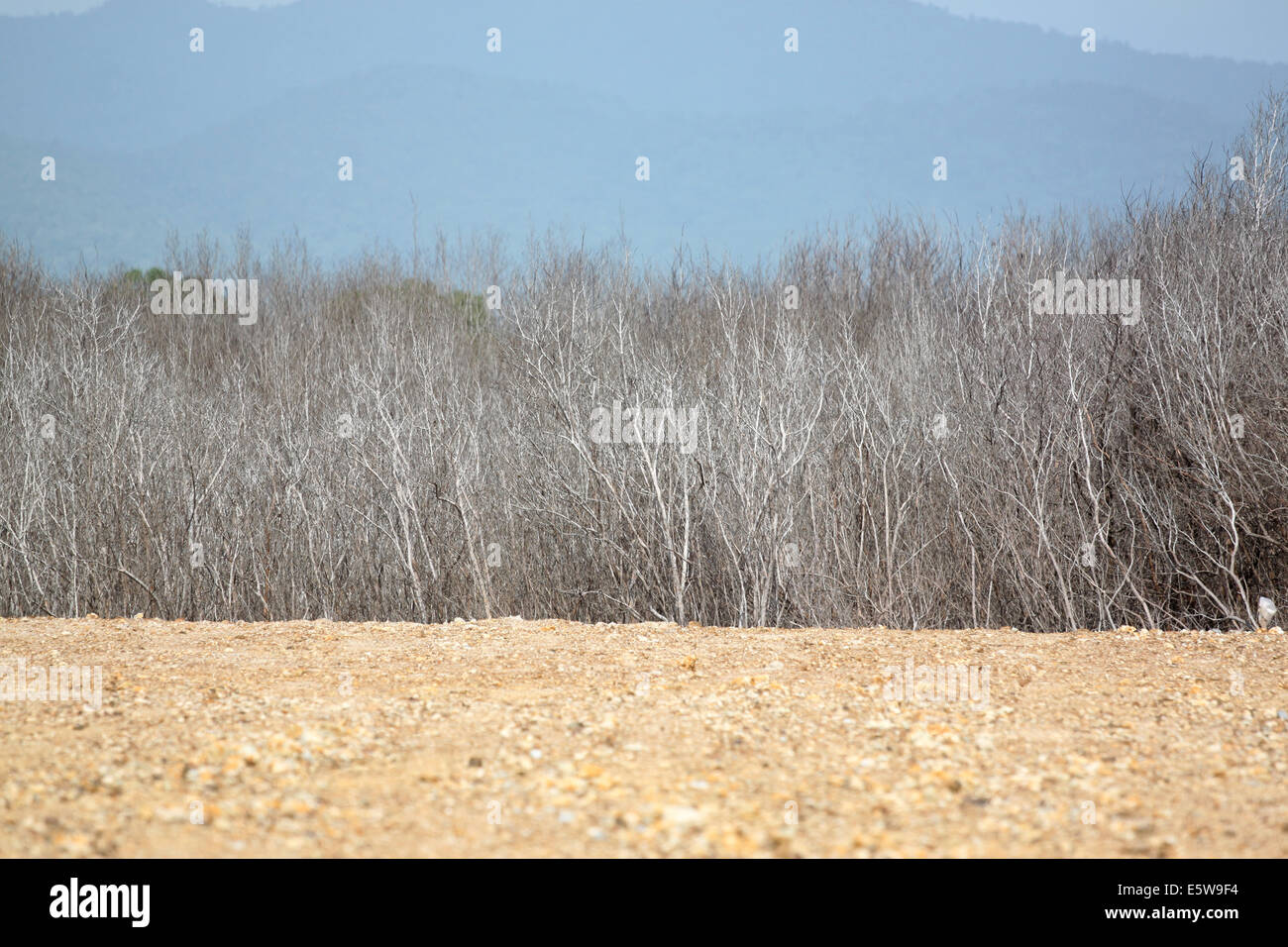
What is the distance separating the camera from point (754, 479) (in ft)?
37.1

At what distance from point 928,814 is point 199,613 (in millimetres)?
11723

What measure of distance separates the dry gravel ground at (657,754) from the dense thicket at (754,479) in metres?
4.78

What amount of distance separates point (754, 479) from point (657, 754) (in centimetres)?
728

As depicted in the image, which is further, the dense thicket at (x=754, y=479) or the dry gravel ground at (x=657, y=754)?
the dense thicket at (x=754, y=479)

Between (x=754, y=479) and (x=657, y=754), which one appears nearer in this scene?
(x=657, y=754)

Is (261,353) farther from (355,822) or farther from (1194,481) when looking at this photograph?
(355,822)

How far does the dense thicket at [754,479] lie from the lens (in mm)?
11328

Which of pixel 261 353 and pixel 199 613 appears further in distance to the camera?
pixel 261 353

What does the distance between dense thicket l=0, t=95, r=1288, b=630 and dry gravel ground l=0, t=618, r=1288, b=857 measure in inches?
188

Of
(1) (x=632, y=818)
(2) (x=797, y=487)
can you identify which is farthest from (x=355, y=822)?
(2) (x=797, y=487)

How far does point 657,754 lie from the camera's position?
4230 mm

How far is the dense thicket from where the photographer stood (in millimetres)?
11328

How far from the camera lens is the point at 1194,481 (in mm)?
12398
